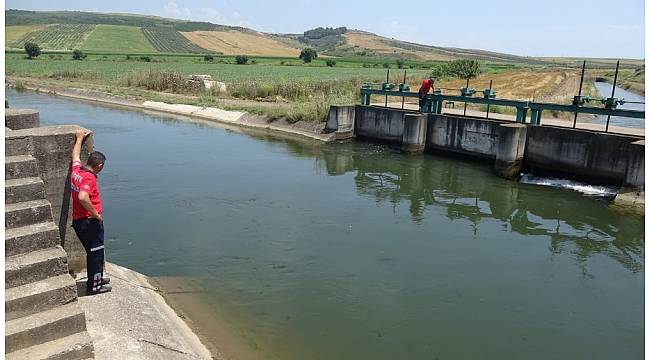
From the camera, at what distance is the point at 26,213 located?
4.89 m

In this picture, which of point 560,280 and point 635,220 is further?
point 635,220

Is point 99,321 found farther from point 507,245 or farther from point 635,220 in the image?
point 635,220

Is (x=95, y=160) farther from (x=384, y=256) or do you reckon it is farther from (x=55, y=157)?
(x=384, y=256)

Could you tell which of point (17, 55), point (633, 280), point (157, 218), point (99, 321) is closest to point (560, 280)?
point (633, 280)

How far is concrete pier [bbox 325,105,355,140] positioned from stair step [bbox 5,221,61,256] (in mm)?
17908

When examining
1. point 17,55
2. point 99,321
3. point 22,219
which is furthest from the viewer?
point 17,55

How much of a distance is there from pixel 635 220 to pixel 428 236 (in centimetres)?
561

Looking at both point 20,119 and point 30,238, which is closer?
point 30,238

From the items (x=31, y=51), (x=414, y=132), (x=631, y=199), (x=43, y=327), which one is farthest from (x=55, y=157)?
(x=31, y=51)

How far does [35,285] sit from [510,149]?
47.7 ft

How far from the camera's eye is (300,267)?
9023 millimetres

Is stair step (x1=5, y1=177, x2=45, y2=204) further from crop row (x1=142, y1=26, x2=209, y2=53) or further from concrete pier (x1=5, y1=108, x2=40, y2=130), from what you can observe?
crop row (x1=142, y1=26, x2=209, y2=53)

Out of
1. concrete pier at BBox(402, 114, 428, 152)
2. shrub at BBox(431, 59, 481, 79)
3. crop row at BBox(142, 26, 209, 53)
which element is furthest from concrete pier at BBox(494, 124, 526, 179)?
crop row at BBox(142, 26, 209, 53)

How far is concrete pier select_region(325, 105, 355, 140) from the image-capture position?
2228cm
